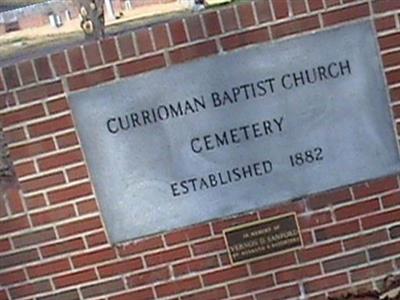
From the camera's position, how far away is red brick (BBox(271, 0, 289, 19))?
358cm

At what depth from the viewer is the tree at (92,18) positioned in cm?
381

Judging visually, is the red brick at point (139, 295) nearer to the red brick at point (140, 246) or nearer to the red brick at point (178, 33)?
the red brick at point (140, 246)

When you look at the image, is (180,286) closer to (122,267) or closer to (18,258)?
(122,267)

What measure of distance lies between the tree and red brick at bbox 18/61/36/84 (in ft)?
1.12

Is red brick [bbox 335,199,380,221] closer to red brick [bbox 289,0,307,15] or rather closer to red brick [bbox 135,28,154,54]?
red brick [bbox 289,0,307,15]

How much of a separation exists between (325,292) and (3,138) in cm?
166

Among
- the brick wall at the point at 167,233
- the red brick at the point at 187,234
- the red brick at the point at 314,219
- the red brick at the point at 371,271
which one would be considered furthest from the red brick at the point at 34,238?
the red brick at the point at 371,271

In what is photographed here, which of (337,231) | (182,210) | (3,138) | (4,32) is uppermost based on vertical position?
(4,32)

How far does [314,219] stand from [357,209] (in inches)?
8.1

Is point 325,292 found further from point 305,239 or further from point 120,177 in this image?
point 120,177

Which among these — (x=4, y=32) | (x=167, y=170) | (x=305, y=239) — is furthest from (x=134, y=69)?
(x=4, y=32)

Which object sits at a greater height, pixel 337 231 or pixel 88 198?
pixel 88 198

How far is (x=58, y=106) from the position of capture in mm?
3621

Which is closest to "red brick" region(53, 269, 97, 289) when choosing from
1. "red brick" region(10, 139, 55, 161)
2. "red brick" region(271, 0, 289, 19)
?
"red brick" region(10, 139, 55, 161)
